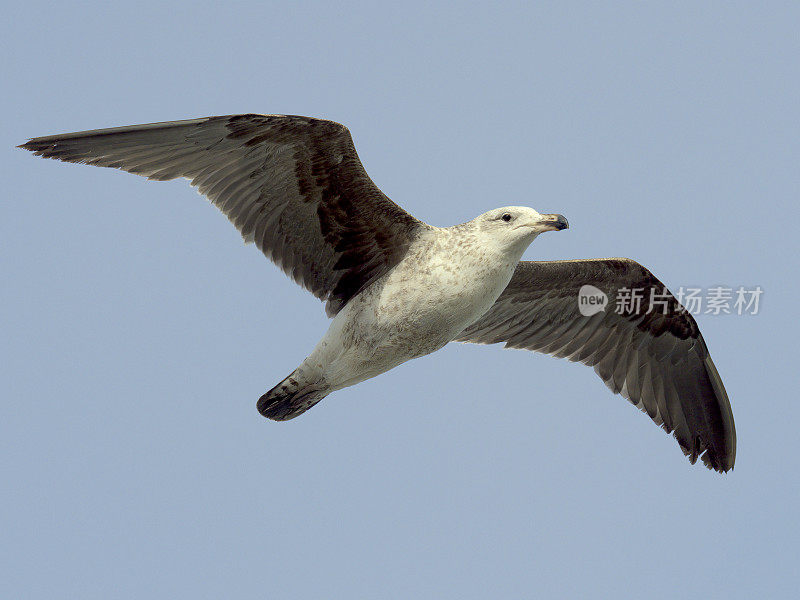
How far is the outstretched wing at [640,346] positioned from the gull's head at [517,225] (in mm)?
2034

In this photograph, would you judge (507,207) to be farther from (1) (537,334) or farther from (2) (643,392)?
(2) (643,392)

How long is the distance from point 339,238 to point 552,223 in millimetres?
2017

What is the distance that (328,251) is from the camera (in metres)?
10.4

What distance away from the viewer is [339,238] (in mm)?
10297

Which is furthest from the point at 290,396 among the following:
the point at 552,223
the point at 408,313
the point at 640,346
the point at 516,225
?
the point at 640,346

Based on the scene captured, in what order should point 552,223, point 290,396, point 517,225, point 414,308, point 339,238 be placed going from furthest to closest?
1. point 290,396
2. point 339,238
3. point 414,308
4. point 517,225
5. point 552,223

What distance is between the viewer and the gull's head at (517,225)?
934 cm

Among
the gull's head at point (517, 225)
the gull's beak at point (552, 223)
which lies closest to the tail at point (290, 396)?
the gull's head at point (517, 225)

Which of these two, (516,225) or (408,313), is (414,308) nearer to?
(408,313)

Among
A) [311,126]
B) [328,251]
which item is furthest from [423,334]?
[311,126]

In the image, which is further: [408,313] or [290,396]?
[290,396]

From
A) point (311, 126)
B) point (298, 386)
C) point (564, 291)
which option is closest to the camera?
point (311, 126)

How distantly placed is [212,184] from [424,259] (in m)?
1.94

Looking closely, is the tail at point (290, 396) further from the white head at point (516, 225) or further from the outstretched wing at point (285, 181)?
the white head at point (516, 225)
